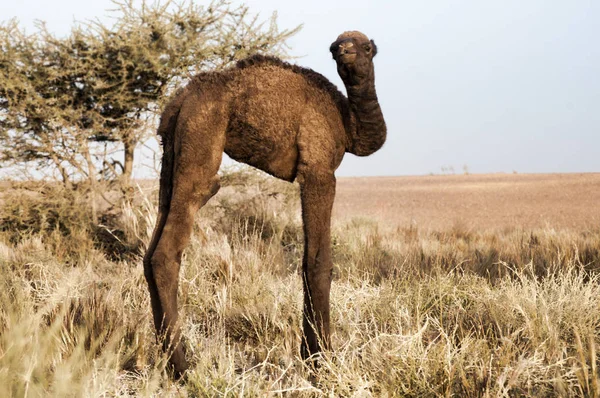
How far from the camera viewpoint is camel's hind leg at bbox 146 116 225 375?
12.3 feet

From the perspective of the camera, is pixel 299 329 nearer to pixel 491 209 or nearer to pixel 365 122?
pixel 365 122

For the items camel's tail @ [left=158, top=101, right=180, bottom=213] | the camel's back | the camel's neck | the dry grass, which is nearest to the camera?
the dry grass

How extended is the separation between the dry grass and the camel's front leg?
0.98ft

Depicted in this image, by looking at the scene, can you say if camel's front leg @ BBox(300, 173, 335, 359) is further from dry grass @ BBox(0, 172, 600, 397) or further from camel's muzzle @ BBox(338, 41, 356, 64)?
camel's muzzle @ BBox(338, 41, 356, 64)

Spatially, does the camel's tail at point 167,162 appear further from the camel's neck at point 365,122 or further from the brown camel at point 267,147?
the camel's neck at point 365,122

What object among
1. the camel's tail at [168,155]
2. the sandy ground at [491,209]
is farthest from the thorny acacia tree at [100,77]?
the camel's tail at [168,155]

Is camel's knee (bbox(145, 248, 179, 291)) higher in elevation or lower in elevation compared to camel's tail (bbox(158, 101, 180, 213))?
lower

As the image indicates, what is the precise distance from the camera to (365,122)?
13.1 ft

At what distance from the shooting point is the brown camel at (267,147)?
3.75 meters

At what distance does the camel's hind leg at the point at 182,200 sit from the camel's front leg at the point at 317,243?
0.64 meters

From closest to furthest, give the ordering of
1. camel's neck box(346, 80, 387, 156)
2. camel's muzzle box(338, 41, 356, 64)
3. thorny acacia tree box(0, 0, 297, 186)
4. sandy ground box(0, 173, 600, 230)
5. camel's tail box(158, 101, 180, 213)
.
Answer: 1. camel's muzzle box(338, 41, 356, 64)
2. camel's neck box(346, 80, 387, 156)
3. camel's tail box(158, 101, 180, 213)
4. thorny acacia tree box(0, 0, 297, 186)
5. sandy ground box(0, 173, 600, 230)

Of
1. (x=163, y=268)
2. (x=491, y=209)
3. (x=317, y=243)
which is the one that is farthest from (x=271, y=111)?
(x=491, y=209)

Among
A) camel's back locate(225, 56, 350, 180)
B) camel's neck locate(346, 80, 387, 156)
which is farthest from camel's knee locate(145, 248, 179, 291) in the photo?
camel's neck locate(346, 80, 387, 156)

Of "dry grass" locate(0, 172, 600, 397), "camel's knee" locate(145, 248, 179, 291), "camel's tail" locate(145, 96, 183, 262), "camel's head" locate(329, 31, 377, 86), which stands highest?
"camel's head" locate(329, 31, 377, 86)
